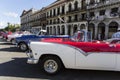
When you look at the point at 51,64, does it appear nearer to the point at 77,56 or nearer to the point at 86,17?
the point at 77,56

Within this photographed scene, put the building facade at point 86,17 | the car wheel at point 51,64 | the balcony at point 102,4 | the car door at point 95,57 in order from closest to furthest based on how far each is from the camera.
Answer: the car door at point 95,57
the car wheel at point 51,64
the balcony at point 102,4
the building facade at point 86,17

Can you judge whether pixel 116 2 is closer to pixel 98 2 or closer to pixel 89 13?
pixel 98 2

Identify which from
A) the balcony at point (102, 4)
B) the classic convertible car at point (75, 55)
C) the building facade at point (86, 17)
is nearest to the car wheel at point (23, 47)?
the classic convertible car at point (75, 55)

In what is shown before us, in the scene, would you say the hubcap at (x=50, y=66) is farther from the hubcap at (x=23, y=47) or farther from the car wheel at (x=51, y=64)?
the hubcap at (x=23, y=47)

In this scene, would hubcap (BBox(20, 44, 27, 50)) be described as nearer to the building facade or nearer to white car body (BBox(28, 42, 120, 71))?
white car body (BBox(28, 42, 120, 71))

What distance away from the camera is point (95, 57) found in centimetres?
621

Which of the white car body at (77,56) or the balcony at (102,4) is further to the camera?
the balcony at (102,4)

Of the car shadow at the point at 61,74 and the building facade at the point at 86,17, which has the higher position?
the building facade at the point at 86,17

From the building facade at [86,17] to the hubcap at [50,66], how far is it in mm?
25986

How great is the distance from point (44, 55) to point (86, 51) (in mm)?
1480

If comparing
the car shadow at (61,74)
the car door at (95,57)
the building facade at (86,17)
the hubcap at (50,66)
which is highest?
the building facade at (86,17)

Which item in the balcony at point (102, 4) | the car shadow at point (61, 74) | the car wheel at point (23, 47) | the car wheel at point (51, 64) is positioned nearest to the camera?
the car shadow at point (61, 74)

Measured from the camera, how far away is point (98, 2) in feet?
116

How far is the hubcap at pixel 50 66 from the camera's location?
6627mm
